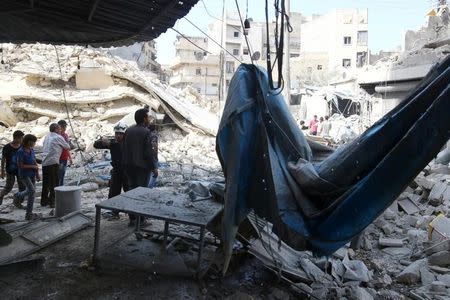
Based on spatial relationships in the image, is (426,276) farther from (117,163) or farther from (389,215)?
(117,163)

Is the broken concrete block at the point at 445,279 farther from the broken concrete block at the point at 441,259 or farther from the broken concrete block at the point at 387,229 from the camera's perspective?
the broken concrete block at the point at 387,229

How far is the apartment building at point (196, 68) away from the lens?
49.8m

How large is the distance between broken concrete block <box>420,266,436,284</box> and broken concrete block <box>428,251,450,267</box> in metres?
0.39

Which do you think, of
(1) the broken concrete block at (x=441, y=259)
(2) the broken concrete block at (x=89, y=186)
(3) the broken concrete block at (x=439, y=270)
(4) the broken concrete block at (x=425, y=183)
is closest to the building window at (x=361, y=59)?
(4) the broken concrete block at (x=425, y=183)

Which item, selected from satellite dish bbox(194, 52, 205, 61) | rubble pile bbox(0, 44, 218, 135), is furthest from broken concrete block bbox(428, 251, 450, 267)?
satellite dish bbox(194, 52, 205, 61)

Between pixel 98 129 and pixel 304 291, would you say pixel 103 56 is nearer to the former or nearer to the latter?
pixel 98 129

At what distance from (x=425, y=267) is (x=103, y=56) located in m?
16.2

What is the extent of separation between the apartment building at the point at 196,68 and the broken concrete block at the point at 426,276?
45050mm

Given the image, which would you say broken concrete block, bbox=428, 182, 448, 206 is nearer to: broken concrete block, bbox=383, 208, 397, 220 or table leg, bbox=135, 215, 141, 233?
broken concrete block, bbox=383, 208, 397, 220

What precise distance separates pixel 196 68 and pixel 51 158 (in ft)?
148

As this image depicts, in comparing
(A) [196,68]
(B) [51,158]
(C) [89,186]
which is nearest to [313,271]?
(B) [51,158]

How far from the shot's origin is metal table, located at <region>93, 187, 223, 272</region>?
3.93 m

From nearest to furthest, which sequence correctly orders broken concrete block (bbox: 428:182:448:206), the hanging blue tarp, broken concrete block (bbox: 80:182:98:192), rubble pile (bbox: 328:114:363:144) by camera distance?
the hanging blue tarp < broken concrete block (bbox: 428:182:448:206) < broken concrete block (bbox: 80:182:98:192) < rubble pile (bbox: 328:114:363:144)

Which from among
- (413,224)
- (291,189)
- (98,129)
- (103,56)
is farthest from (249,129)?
(103,56)
